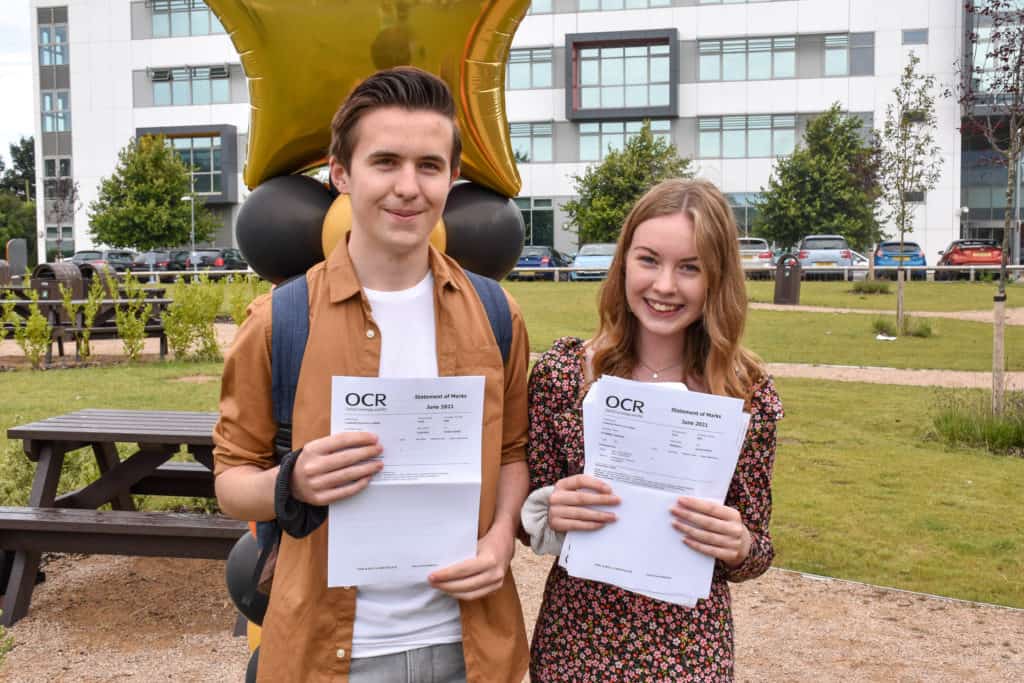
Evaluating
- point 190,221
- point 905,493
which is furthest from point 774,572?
point 190,221

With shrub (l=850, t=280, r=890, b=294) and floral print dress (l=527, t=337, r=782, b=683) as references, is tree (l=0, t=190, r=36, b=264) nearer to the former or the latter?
shrub (l=850, t=280, r=890, b=294)

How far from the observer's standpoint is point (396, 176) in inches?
79.8

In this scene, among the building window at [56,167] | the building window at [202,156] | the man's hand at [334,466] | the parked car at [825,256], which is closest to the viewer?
the man's hand at [334,466]

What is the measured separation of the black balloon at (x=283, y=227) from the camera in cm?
326

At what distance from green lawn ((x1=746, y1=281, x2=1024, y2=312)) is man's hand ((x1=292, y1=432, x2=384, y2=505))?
2079cm

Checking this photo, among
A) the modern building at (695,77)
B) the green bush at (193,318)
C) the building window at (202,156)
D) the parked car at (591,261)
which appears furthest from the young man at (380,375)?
the building window at (202,156)

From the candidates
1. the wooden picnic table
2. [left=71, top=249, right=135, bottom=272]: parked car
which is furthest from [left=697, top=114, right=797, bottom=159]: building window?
the wooden picnic table

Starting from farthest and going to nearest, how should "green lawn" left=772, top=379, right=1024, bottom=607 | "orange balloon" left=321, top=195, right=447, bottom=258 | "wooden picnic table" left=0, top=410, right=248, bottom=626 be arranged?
"green lawn" left=772, top=379, right=1024, bottom=607 → "wooden picnic table" left=0, top=410, right=248, bottom=626 → "orange balloon" left=321, top=195, right=447, bottom=258

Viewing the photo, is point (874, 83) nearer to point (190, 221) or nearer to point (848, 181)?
point (848, 181)

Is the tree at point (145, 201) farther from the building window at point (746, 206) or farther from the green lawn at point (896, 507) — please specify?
the green lawn at point (896, 507)

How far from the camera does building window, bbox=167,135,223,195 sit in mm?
48375

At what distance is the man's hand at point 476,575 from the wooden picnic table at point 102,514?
8.80 ft

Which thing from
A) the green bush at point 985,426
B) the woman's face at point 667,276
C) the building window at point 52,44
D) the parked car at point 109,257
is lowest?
the green bush at point 985,426

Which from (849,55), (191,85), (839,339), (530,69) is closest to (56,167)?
(191,85)
